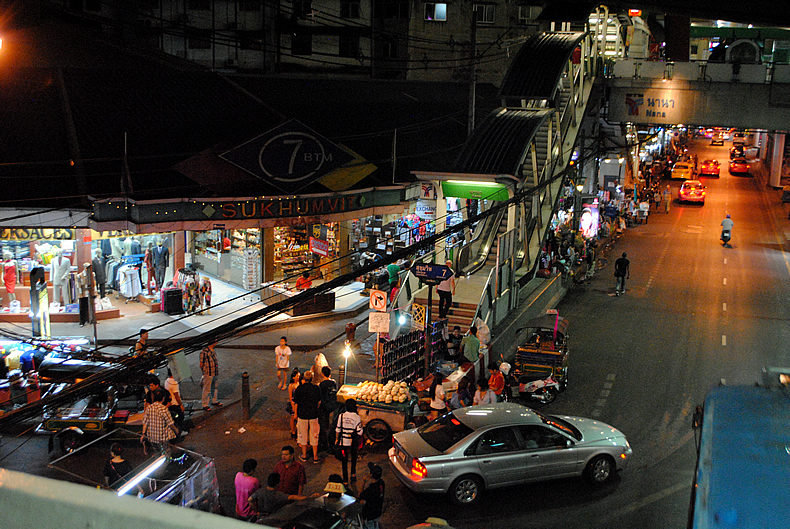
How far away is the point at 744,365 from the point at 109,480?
608 inches

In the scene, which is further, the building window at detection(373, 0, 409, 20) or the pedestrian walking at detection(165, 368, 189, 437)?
the building window at detection(373, 0, 409, 20)

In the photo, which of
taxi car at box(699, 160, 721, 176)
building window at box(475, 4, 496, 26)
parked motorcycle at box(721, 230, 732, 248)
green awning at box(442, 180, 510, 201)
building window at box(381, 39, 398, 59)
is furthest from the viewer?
taxi car at box(699, 160, 721, 176)

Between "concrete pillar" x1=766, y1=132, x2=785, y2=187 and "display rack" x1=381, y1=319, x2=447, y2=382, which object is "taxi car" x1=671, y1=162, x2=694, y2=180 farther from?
"display rack" x1=381, y1=319, x2=447, y2=382

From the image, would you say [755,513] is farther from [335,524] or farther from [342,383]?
[342,383]

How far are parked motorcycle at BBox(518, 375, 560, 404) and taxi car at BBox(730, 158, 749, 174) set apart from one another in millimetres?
52723

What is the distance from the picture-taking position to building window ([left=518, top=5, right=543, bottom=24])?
38.4 metres

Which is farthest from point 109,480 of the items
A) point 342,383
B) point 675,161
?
point 675,161

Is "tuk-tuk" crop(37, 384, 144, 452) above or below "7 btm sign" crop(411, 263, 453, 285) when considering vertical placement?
below

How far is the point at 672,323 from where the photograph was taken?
73.4ft

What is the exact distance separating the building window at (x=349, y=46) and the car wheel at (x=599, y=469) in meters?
34.0

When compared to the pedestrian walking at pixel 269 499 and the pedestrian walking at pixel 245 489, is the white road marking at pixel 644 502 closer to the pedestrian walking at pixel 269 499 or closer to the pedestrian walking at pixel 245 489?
the pedestrian walking at pixel 269 499

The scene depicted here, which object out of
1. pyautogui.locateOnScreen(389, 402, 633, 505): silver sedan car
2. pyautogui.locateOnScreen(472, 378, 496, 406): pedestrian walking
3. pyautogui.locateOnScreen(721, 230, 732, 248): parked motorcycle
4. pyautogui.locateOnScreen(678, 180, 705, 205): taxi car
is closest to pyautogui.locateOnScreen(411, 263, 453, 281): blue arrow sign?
pyautogui.locateOnScreen(472, 378, 496, 406): pedestrian walking

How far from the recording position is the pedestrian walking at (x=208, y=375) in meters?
15.4

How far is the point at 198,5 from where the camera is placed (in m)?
40.8
